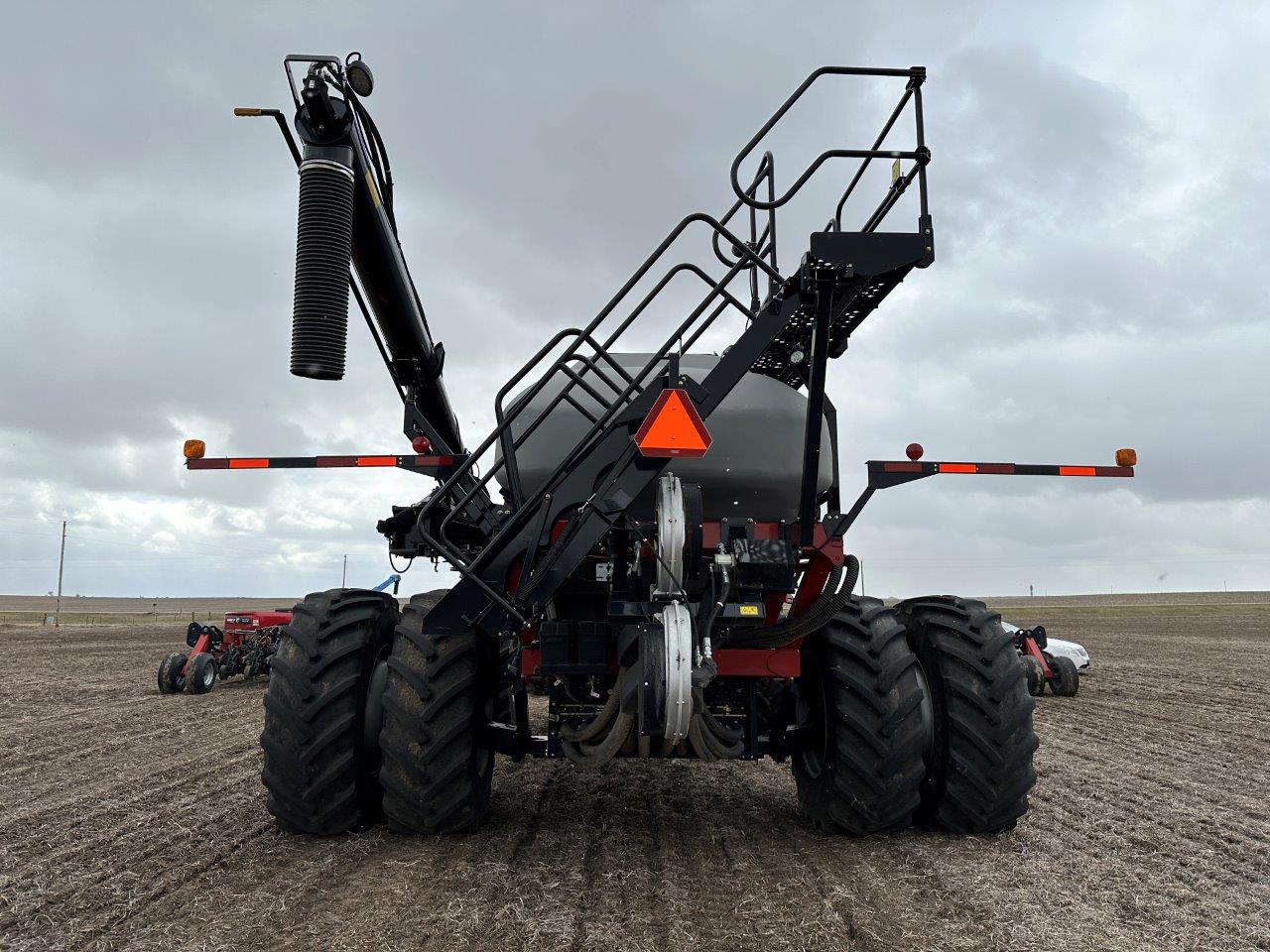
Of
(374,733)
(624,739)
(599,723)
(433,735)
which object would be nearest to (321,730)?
(374,733)

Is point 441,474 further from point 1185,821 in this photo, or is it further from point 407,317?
point 1185,821

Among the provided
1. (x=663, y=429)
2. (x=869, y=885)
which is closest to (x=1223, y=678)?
(x=869, y=885)

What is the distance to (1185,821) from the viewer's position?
18.5 feet

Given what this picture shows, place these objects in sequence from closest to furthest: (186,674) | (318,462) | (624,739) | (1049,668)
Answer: (624,739)
(318,462)
(1049,668)
(186,674)

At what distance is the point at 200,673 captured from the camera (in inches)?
552

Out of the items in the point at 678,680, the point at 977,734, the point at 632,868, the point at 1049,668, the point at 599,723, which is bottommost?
the point at 632,868

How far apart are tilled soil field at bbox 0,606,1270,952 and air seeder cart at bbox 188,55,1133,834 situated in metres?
0.43

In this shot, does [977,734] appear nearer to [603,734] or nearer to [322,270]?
[603,734]

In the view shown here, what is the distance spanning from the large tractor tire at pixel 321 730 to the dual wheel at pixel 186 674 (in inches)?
400

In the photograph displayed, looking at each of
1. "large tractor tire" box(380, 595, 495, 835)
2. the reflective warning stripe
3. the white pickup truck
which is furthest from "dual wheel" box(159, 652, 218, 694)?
the white pickup truck

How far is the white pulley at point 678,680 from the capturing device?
3666 mm

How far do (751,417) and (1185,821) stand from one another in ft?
12.8

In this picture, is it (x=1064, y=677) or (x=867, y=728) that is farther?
(x=1064, y=677)

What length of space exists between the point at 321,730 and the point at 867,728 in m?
3.07
